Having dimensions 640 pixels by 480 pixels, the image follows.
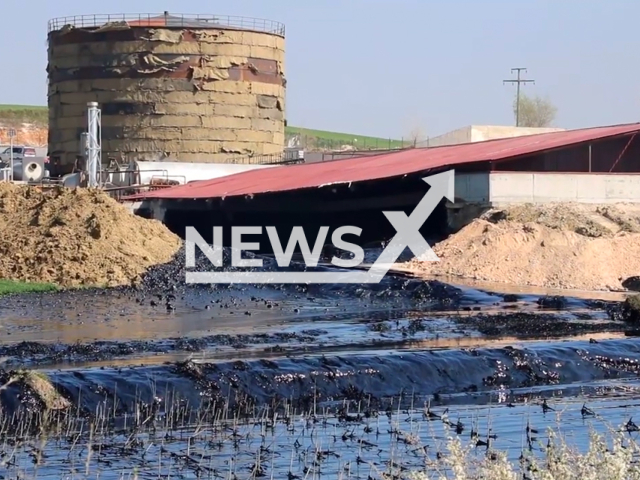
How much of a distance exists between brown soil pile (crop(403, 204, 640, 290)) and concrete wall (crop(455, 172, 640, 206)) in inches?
16.9

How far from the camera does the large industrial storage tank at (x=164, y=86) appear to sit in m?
47.6

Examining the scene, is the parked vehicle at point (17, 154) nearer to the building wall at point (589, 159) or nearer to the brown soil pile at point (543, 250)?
the building wall at point (589, 159)

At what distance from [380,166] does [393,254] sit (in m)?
5.09

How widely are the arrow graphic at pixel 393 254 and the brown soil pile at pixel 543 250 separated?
88cm

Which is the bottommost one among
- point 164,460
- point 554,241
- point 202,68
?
point 164,460

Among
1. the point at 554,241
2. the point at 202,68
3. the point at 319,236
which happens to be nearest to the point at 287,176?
the point at 319,236

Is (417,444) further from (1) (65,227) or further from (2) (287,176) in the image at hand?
(2) (287,176)

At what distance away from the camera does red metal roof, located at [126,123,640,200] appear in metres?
30.7

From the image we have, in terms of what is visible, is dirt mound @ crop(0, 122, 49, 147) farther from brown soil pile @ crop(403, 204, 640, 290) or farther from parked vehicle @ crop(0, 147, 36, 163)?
brown soil pile @ crop(403, 204, 640, 290)

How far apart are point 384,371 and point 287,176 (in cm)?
2196

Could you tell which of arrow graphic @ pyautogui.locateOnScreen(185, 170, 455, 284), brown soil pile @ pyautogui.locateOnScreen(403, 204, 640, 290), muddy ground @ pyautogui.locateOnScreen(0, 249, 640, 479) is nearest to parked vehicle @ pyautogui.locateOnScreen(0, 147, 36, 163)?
arrow graphic @ pyautogui.locateOnScreen(185, 170, 455, 284)

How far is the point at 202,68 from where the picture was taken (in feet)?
157

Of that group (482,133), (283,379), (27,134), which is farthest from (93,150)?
(27,134)

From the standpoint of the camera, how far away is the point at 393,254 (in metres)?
29.3
